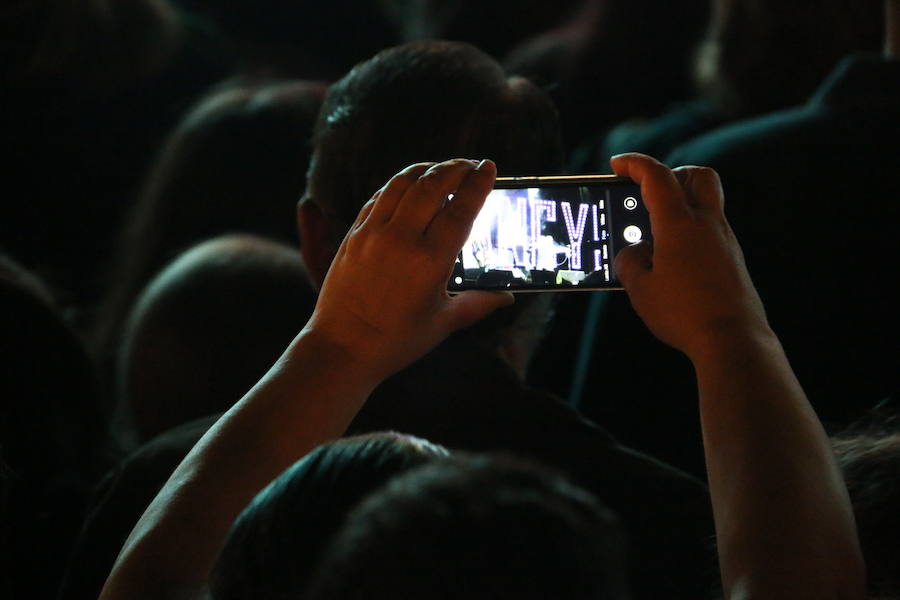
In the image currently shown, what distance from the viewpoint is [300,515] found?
2.18ft

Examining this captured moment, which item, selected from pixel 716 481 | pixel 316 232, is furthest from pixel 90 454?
pixel 716 481

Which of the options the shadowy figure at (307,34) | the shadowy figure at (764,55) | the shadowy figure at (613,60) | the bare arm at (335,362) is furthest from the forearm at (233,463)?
the shadowy figure at (307,34)

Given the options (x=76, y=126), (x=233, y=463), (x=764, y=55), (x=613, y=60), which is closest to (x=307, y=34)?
(x=76, y=126)

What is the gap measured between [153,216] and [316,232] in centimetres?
86

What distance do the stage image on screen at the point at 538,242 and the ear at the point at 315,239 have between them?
0.18 m

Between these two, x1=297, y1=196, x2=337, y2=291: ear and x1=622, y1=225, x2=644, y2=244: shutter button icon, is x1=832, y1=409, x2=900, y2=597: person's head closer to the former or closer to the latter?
x1=622, y1=225, x2=644, y2=244: shutter button icon

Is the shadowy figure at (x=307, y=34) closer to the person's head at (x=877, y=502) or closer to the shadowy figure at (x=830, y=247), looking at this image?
the shadowy figure at (x=830, y=247)

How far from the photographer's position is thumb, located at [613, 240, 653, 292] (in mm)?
1056

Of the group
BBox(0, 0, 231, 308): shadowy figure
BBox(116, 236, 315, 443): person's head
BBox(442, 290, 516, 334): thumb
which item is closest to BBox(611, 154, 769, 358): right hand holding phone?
BBox(442, 290, 516, 334): thumb

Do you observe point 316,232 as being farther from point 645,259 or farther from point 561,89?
point 561,89

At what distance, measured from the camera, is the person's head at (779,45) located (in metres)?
1.80

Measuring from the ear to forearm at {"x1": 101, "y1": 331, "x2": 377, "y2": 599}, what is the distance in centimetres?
24

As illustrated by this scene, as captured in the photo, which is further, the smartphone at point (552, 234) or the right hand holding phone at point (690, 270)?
the smartphone at point (552, 234)

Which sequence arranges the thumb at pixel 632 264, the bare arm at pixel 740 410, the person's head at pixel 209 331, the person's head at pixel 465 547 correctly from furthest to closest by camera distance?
1. the person's head at pixel 209 331
2. the thumb at pixel 632 264
3. the bare arm at pixel 740 410
4. the person's head at pixel 465 547
